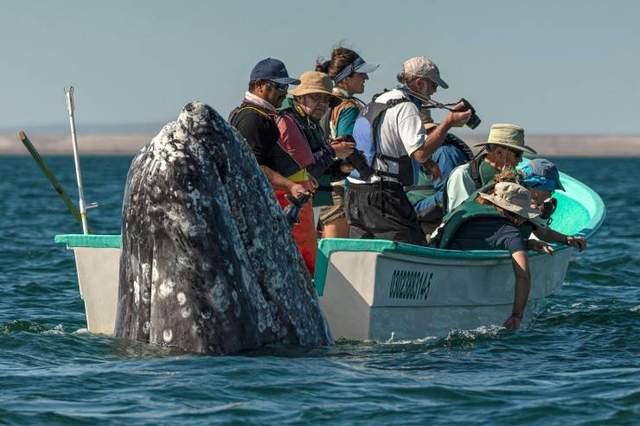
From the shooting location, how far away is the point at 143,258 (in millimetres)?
8352

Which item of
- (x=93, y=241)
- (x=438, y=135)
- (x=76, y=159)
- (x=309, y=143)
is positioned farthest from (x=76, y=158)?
(x=438, y=135)

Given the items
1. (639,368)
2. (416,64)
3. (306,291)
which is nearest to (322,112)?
(416,64)

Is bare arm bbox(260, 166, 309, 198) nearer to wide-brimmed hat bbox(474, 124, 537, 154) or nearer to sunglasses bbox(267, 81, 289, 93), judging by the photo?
sunglasses bbox(267, 81, 289, 93)

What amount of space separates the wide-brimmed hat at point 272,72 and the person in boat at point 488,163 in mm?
2001

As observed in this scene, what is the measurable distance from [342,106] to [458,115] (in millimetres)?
1427

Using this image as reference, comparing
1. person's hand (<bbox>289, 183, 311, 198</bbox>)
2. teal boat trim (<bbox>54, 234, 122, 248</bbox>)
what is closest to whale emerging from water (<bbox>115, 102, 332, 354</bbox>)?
person's hand (<bbox>289, 183, 311, 198</bbox>)

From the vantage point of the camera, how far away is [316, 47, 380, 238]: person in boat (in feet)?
36.8

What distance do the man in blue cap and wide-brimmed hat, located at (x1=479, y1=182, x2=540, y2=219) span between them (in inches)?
65.2

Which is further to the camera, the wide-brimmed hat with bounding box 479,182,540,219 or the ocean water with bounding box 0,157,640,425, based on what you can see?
the wide-brimmed hat with bounding box 479,182,540,219

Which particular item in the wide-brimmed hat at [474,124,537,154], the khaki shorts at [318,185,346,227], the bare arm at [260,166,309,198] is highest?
the wide-brimmed hat at [474,124,537,154]

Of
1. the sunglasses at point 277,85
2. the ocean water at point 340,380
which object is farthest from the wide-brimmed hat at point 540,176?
the sunglasses at point 277,85

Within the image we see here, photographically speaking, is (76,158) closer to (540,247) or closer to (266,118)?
(266,118)

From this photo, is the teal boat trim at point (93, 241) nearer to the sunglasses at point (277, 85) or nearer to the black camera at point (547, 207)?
the sunglasses at point (277, 85)

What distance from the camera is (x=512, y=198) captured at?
10430 millimetres
